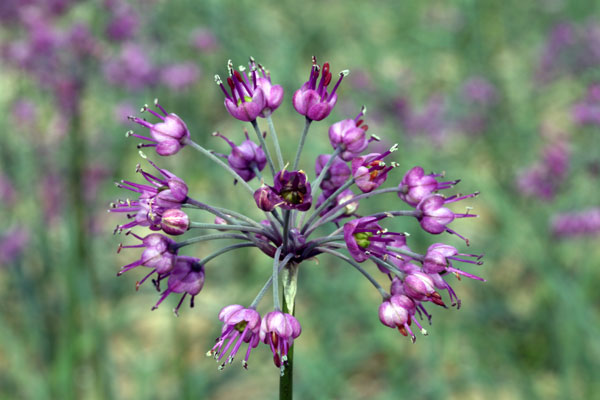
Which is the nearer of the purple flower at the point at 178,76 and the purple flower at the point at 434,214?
the purple flower at the point at 434,214

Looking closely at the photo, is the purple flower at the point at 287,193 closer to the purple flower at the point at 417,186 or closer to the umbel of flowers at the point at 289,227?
the umbel of flowers at the point at 289,227

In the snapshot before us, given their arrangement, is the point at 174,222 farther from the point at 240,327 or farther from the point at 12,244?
the point at 12,244

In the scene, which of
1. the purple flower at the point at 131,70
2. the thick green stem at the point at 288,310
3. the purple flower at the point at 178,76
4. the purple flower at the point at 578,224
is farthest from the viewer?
the purple flower at the point at 178,76

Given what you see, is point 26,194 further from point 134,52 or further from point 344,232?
point 344,232

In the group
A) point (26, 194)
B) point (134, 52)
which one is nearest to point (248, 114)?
point (134, 52)

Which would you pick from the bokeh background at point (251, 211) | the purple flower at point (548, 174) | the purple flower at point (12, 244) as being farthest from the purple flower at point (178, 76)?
the purple flower at point (548, 174)

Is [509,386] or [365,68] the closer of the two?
[509,386]
